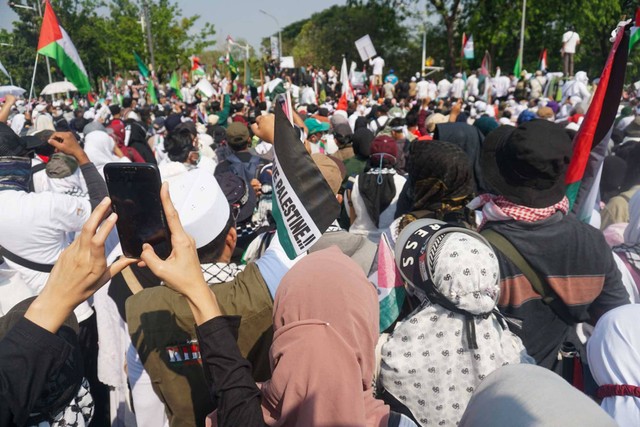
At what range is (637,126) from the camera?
18.7 ft

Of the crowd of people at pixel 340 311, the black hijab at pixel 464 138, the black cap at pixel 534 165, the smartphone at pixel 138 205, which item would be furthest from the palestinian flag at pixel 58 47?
the black cap at pixel 534 165

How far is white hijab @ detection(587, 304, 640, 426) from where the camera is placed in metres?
1.47

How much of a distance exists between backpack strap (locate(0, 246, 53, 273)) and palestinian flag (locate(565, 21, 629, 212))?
10.2 feet

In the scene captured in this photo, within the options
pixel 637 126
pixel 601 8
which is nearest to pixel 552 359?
pixel 637 126

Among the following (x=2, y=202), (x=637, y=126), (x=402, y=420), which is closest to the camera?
(x=402, y=420)

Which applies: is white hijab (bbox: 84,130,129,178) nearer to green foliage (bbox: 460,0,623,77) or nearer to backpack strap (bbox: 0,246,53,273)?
backpack strap (bbox: 0,246,53,273)

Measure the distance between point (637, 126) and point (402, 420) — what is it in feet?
18.5

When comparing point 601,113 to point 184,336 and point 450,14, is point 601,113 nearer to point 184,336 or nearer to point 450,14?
point 184,336

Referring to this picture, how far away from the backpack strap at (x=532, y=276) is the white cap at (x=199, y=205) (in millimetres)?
1118

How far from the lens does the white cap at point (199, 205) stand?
6.29ft

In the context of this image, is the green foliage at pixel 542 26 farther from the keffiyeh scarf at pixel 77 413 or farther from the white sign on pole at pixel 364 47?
the keffiyeh scarf at pixel 77 413

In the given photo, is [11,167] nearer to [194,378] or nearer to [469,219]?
[194,378]

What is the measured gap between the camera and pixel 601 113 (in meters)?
2.80

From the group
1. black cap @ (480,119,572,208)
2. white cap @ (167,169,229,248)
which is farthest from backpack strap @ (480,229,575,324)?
white cap @ (167,169,229,248)
